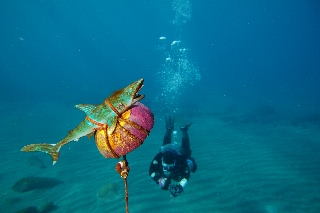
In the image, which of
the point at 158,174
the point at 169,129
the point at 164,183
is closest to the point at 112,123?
the point at 164,183

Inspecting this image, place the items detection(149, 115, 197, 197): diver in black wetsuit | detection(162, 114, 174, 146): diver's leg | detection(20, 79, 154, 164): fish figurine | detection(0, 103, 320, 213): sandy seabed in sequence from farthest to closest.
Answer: detection(162, 114, 174, 146): diver's leg
detection(0, 103, 320, 213): sandy seabed
detection(149, 115, 197, 197): diver in black wetsuit
detection(20, 79, 154, 164): fish figurine

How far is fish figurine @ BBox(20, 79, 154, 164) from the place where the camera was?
100 cm

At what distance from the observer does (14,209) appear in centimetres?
934

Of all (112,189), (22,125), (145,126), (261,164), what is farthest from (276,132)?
(22,125)

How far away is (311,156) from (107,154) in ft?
45.6

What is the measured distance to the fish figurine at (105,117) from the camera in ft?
3.29

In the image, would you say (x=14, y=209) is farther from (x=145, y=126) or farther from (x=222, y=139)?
→ (x=222, y=139)

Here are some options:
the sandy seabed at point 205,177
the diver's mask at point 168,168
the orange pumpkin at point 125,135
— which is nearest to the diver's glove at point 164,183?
the diver's mask at point 168,168

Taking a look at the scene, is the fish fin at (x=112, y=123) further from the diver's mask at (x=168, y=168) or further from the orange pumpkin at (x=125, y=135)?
the diver's mask at (x=168, y=168)

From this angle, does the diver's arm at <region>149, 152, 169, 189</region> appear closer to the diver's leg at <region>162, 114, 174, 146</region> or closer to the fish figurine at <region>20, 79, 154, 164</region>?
the diver's leg at <region>162, 114, 174, 146</region>

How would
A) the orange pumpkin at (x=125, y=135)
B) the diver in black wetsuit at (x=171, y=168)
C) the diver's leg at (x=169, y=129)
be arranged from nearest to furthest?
the orange pumpkin at (x=125, y=135), the diver in black wetsuit at (x=171, y=168), the diver's leg at (x=169, y=129)

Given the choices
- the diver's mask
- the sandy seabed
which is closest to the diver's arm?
the diver's mask

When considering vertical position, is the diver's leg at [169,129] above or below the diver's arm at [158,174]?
above

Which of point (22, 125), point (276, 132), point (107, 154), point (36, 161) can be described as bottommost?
point (107, 154)
